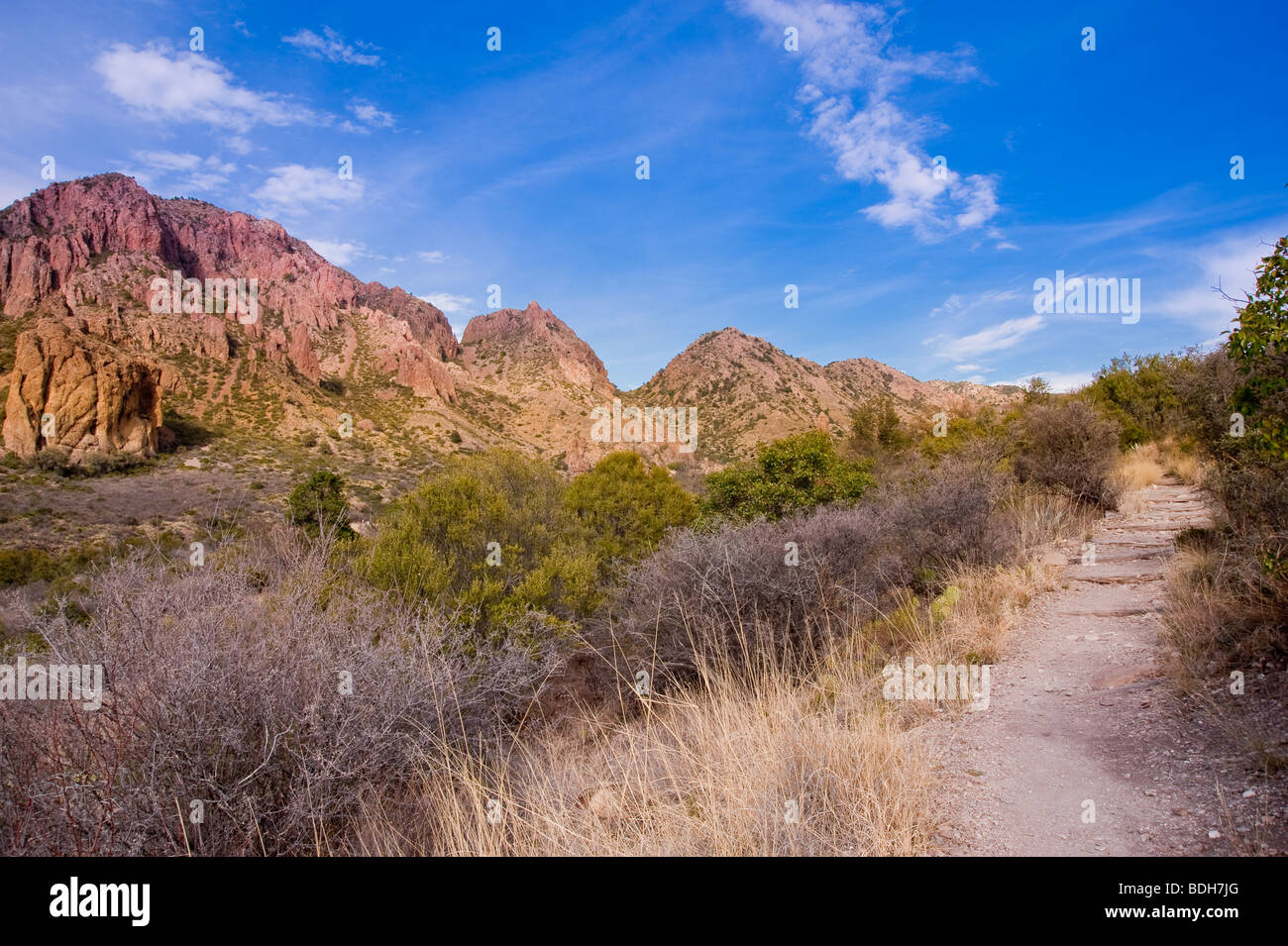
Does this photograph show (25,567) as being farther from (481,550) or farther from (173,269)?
(173,269)

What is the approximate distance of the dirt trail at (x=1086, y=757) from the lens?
239 cm

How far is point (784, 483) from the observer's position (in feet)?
43.9

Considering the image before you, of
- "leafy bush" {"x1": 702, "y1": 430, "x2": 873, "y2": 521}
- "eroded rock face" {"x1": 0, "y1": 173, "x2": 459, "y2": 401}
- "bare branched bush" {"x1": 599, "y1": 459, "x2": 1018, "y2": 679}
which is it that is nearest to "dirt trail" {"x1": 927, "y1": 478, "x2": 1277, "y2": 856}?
"bare branched bush" {"x1": 599, "y1": 459, "x2": 1018, "y2": 679}

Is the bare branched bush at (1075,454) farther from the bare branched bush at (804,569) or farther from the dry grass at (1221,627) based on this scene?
the dry grass at (1221,627)

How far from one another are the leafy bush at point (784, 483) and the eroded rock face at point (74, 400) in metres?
41.3

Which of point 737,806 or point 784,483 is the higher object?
point 784,483

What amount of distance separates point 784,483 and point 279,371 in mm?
51322

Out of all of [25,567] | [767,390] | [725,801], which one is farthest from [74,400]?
[767,390]

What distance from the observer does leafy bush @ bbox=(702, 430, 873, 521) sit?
12.9 metres

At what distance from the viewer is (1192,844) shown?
2.22 meters

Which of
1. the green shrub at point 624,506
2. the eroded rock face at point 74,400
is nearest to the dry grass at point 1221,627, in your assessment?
the green shrub at point 624,506

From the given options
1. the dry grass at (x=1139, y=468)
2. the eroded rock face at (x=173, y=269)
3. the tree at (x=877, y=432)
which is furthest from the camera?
the eroded rock face at (x=173, y=269)

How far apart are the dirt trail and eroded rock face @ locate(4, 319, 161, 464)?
4736 cm

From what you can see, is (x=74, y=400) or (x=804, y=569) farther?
(x=74, y=400)
